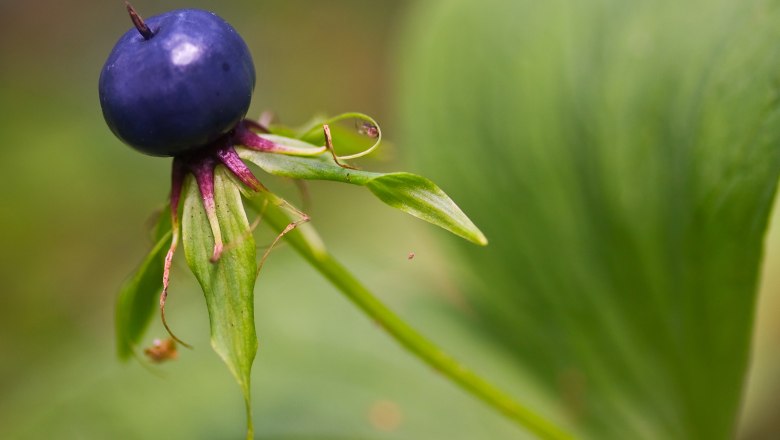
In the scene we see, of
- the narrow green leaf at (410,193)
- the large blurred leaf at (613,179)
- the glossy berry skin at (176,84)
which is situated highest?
the large blurred leaf at (613,179)

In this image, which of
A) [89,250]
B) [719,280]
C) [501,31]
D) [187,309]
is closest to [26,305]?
[89,250]

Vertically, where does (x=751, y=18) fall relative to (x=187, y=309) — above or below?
above

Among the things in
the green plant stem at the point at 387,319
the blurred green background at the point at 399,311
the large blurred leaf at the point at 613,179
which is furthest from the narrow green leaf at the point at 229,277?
the large blurred leaf at the point at 613,179

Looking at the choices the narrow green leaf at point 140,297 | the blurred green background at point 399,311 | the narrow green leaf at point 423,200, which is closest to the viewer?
the narrow green leaf at point 423,200

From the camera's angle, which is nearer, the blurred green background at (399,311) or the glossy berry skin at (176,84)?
the glossy berry skin at (176,84)

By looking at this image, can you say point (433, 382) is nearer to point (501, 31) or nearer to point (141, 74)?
point (501, 31)

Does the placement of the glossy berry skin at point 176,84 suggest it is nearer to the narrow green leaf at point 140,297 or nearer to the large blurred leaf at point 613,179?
the narrow green leaf at point 140,297
